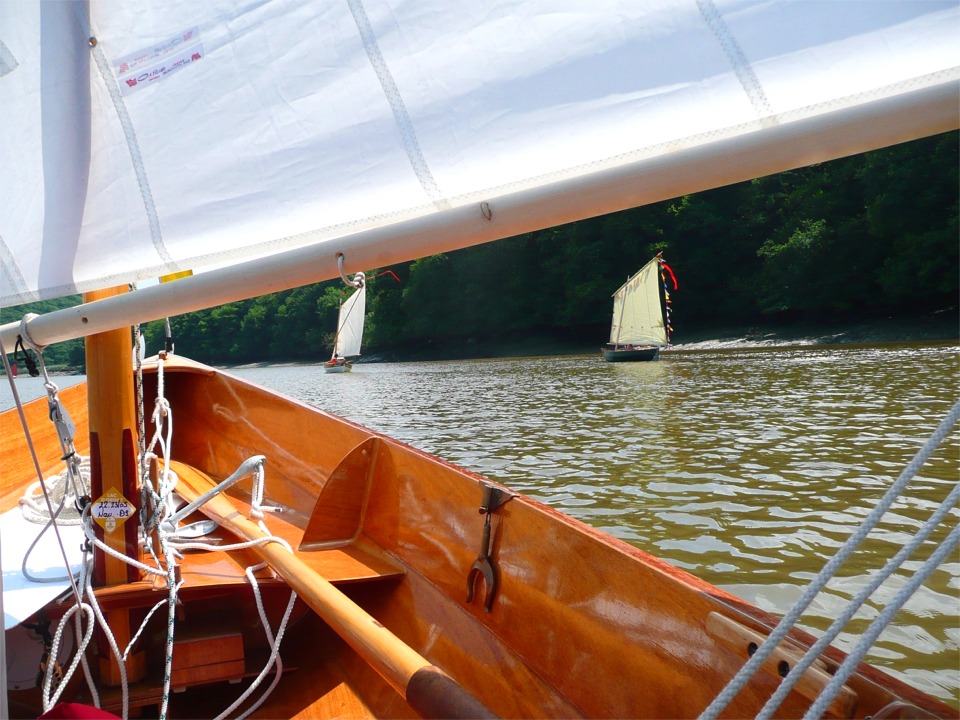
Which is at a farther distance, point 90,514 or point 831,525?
point 831,525

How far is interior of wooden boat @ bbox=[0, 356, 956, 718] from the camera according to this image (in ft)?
4.69

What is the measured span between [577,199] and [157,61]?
111 cm

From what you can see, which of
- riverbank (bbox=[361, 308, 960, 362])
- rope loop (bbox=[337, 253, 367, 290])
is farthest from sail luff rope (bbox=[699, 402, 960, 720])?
riverbank (bbox=[361, 308, 960, 362])

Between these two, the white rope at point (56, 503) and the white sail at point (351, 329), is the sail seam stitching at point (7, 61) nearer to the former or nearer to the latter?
the white rope at point (56, 503)

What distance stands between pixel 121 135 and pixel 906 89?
5.31 ft

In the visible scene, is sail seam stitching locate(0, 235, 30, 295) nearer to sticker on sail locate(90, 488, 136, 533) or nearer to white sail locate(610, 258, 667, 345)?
sticker on sail locate(90, 488, 136, 533)

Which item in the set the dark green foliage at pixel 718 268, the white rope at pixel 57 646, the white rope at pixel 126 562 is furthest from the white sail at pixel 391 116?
the dark green foliage at pixel 718 268

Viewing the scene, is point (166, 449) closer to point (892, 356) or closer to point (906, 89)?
point (906, 89)

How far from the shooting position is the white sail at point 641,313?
91.1 feet

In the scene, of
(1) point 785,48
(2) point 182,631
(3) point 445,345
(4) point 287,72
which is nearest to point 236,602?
(2) point 182,631

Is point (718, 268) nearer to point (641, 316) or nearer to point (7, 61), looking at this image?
point (641, 316)

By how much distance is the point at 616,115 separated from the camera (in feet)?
3.78

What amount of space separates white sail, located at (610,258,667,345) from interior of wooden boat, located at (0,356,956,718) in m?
26.0

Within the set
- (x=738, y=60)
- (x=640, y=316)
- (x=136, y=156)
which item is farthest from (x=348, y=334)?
(x=738, y=60)
